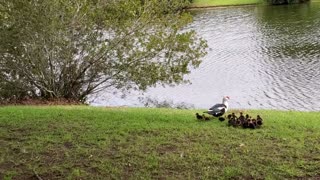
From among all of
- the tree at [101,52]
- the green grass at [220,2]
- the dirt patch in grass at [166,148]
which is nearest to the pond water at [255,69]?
the tree at [101,52]

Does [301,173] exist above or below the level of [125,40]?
below

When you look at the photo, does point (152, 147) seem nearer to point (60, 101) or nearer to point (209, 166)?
point (209, 166)

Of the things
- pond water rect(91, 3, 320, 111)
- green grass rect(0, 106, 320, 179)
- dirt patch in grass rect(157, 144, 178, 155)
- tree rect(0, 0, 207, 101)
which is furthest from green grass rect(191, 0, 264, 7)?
dirt patch in grass rect(157, 144, 178, 155)

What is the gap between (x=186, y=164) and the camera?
7.95 meters

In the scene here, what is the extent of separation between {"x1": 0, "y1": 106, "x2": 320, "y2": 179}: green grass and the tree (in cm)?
999

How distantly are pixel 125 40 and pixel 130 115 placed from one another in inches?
420

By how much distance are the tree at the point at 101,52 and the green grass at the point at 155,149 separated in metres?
9.99

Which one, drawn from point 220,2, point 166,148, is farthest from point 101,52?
point 220,2

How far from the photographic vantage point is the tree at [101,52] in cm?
2088

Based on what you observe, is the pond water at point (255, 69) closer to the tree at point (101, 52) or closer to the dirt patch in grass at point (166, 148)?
the tree at point (101, 52)

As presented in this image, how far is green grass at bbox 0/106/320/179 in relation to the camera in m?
7.70

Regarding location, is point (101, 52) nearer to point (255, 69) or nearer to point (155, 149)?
point (155, 149)

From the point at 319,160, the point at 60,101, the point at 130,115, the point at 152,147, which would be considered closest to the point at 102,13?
the point at 60,101

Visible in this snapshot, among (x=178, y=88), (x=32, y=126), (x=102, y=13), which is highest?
(x=102, y=13)
